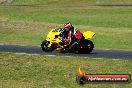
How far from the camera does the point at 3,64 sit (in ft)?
61.7

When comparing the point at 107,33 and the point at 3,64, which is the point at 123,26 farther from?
the point at 3,64

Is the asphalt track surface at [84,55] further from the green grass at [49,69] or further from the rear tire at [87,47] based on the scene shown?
the green grass at [49,69]

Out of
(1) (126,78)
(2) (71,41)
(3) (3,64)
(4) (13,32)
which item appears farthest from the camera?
(4) (13,32)

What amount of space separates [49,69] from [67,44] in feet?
22.9

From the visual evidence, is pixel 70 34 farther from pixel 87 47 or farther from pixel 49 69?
pixel 49 69

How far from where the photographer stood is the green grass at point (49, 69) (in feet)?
49.5

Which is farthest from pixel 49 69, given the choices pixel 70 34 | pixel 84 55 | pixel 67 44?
pixel 67 44

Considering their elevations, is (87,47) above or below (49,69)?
below

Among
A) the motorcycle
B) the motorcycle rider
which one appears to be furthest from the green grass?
the motorcycle rider

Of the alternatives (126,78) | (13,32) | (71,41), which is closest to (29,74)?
(126,78)

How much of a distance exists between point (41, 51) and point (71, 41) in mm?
1799

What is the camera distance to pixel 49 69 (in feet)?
58.3

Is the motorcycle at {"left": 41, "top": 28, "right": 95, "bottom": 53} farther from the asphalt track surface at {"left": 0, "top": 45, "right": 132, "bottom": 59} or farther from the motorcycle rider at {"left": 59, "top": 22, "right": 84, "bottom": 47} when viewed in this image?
the asphalt track surface at {"left": 0, "top": 45, "right": 132, "bottom": 59}

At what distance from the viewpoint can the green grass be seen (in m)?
15.1
